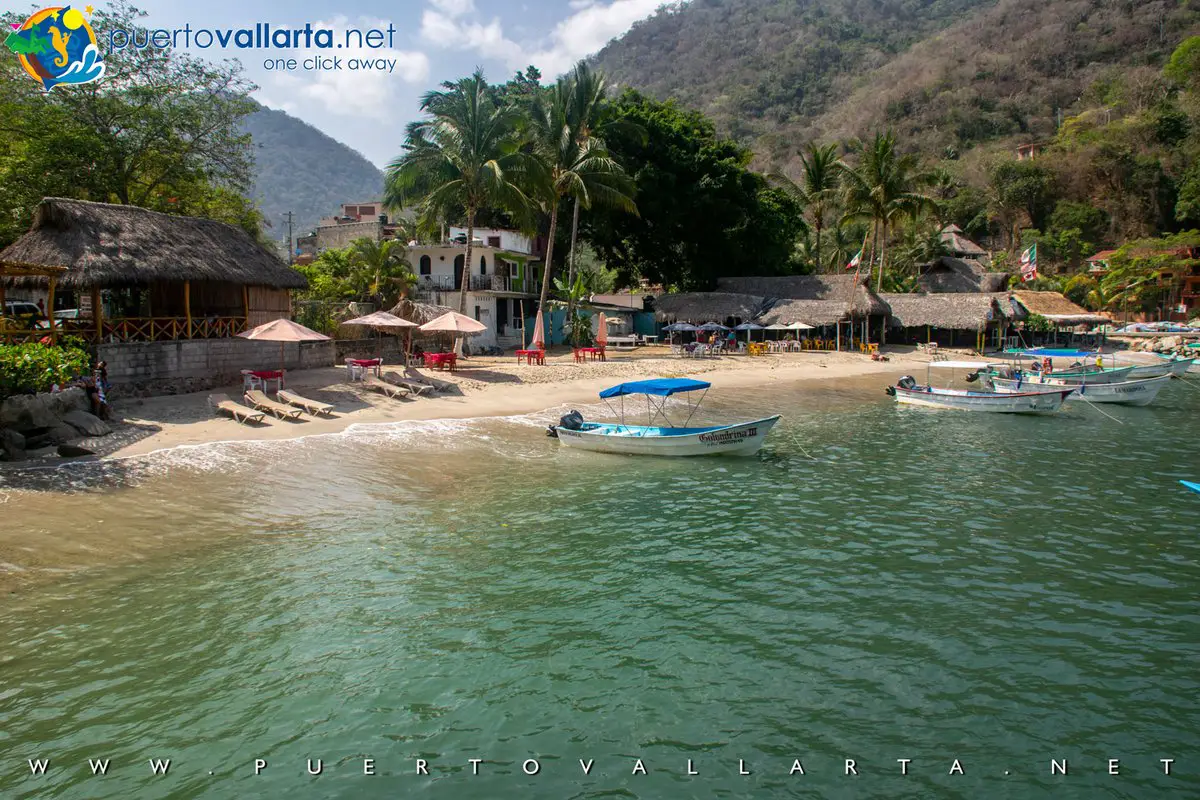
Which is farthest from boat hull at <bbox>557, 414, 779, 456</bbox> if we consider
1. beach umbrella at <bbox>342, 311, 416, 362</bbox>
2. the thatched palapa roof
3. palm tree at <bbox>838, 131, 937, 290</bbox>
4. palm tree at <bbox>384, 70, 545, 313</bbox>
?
palm tree at <bbox>838, 131, 937, 290</bbox>

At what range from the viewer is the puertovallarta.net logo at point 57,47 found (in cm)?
2336

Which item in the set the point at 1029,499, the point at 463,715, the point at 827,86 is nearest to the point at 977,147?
the point at 827,86

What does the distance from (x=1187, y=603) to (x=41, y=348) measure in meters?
21.7

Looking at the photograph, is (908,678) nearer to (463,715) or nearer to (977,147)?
(463,715)

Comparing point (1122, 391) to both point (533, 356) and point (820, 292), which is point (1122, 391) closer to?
point (820, 292)

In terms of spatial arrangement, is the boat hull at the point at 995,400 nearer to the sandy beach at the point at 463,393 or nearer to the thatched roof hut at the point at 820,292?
the sandy beach at the point at 463,393

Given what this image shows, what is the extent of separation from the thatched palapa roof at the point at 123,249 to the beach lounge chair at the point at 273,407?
14.1 feet

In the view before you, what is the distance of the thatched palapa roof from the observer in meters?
18.4

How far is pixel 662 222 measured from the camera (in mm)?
47031

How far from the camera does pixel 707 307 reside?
1774 inches

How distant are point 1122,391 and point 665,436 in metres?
20.5

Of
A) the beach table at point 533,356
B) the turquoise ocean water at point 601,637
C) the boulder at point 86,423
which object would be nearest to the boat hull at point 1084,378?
the turquoise ocean water at point 601,637

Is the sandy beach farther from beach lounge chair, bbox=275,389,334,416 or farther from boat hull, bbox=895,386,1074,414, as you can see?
boat hull, bbox=895,386,1074,414

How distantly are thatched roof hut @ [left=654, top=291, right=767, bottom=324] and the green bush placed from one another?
110ft
